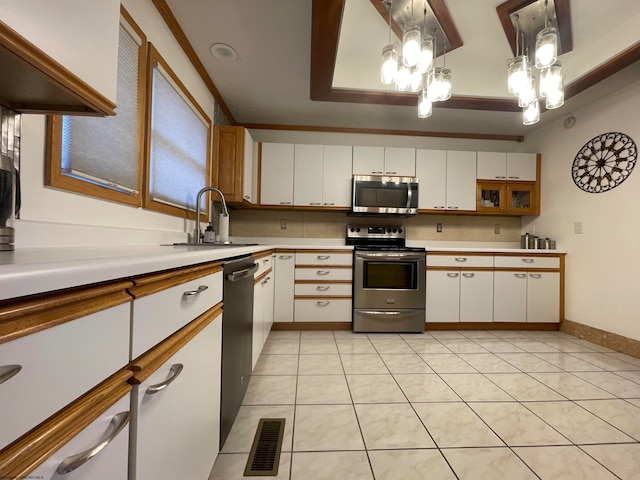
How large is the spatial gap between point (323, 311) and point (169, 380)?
227cm

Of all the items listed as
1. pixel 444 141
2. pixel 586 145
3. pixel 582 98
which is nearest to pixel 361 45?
pixel 444 141

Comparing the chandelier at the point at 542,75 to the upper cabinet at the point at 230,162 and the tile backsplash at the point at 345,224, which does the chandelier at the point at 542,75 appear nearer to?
the tile backsplash at the point at 345,224

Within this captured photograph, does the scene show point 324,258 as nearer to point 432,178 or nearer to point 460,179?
point 432,178

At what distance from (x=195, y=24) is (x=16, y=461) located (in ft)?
7.62

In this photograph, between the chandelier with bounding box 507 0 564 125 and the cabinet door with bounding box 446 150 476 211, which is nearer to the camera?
the chandelier with bounding box 507 0 564 125

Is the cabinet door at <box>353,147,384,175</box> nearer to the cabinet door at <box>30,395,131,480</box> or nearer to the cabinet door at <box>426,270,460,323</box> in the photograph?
the cabinet door at <box>426,270,460,323</box>

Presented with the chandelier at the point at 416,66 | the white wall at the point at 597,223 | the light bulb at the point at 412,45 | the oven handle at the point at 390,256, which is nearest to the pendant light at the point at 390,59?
the chandelier at the point at 416,66

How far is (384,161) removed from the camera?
3.28m

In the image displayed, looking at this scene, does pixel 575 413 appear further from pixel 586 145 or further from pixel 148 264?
pixel 586 145

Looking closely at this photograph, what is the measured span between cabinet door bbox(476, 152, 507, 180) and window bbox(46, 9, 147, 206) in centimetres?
339

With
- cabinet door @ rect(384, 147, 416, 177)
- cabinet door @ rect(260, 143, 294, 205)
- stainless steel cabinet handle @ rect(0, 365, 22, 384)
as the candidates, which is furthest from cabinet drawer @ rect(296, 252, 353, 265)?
stainless steel cabinet handle @ rect(0, 365, 22, 384)

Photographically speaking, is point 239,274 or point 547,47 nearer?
point 239,274

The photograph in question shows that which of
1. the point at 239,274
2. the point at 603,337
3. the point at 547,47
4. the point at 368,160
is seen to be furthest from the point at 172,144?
the point at 603,337

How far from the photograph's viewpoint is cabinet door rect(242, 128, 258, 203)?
2855 mm
